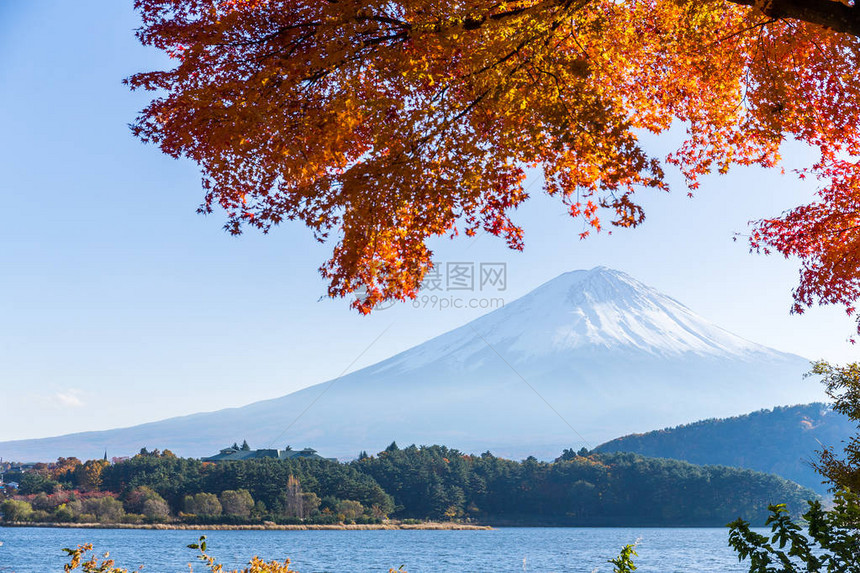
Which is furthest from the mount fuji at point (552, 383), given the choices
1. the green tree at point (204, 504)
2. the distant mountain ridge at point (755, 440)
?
the green tree at point (204, 504)

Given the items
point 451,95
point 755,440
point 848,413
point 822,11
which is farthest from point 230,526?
point 755,440

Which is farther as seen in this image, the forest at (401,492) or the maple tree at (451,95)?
the forest at (401,492)

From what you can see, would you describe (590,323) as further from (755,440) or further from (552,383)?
(755,440)

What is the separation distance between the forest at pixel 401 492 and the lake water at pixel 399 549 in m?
1.43

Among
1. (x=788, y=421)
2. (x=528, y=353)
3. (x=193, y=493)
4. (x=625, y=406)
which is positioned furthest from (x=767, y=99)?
(x=625, y=406)

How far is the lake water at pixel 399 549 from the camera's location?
34000mm

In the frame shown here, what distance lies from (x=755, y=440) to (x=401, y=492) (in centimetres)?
5801

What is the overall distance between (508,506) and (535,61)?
63.1m

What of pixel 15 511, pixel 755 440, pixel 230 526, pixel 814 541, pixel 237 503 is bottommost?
pixel 230 526

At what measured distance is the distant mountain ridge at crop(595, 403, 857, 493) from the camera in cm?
9019

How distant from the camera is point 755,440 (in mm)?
96438

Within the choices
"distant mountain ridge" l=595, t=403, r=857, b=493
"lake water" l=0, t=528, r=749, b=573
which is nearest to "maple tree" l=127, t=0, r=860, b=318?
"lake water" l=0, t=528, r=749, b=573

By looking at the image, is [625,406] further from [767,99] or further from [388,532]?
[767,99]

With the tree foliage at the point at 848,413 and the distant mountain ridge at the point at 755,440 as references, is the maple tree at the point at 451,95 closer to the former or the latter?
the tree foliage at the point at 848,413
